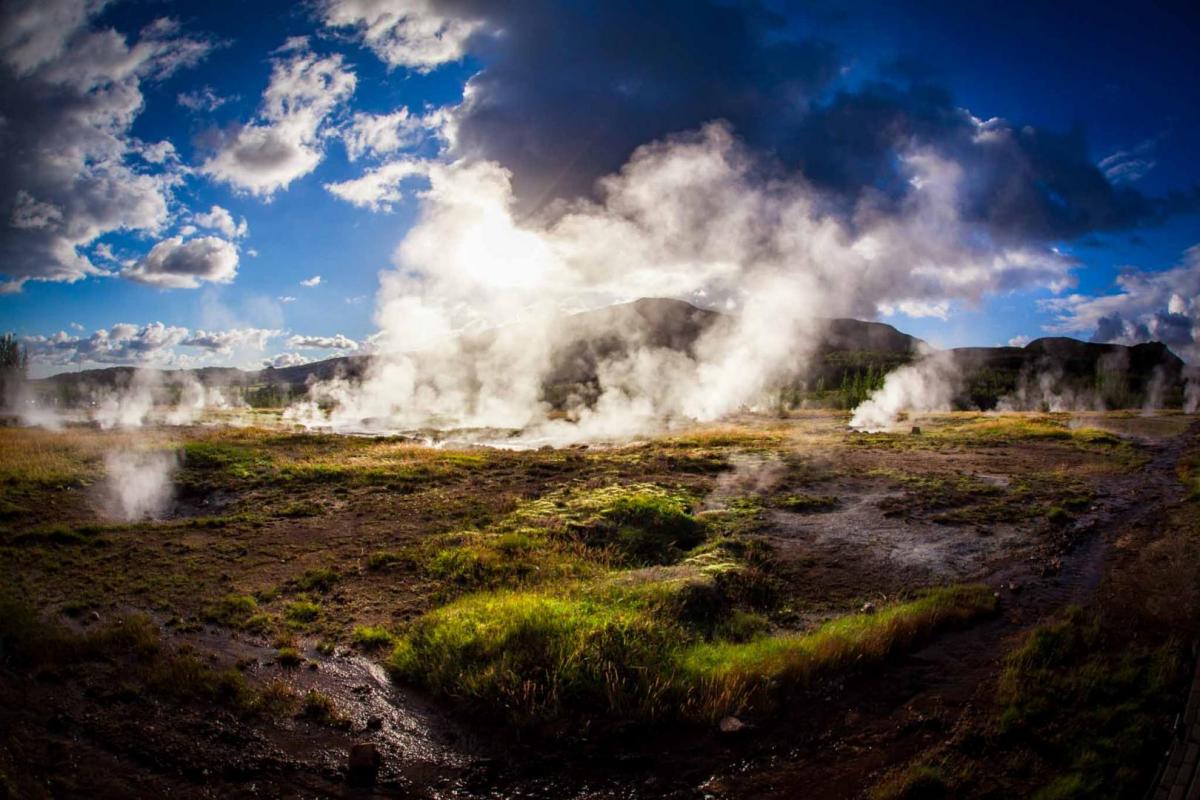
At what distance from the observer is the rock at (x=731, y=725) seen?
25.3 feet

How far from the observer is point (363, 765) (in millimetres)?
7023

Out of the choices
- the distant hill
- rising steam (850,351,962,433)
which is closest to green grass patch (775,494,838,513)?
rising steam (850,351,962,433)

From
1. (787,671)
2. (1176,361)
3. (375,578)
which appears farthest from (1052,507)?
(1176,361)

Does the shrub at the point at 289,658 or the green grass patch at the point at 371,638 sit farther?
the green grass patch at the point at 371,638

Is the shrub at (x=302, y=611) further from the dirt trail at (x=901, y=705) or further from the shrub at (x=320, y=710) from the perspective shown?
the dirt trail at (x=901, y=705)

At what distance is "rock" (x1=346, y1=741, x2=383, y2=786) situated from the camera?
6965mm

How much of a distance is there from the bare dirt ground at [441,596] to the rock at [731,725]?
12 centimetres

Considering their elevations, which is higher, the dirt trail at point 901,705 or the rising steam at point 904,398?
the rising steam at point 904,398

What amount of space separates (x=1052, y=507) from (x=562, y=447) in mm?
27919

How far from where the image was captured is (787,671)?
888 cm

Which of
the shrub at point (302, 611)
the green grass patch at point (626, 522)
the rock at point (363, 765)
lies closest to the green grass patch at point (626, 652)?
the rock at point (363, 765)

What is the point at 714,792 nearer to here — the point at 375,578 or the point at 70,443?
the point at 375,578

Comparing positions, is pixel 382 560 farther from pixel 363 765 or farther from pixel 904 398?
pixel 904 398

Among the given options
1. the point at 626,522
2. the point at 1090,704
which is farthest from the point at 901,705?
the point at 626,522
